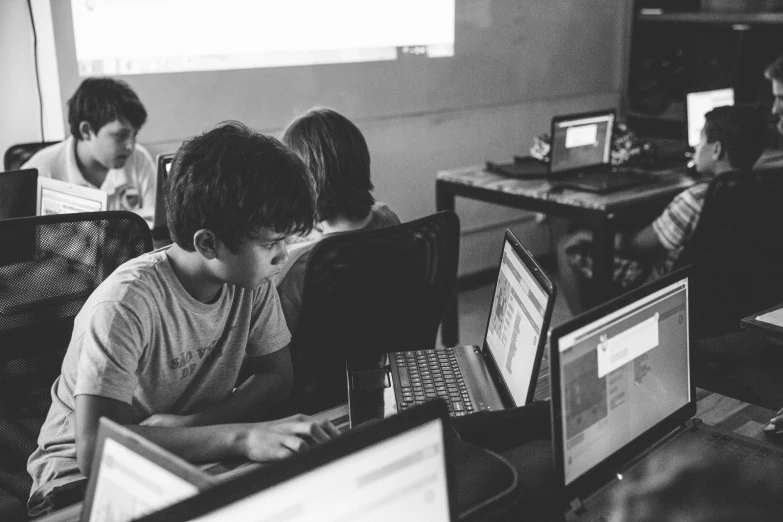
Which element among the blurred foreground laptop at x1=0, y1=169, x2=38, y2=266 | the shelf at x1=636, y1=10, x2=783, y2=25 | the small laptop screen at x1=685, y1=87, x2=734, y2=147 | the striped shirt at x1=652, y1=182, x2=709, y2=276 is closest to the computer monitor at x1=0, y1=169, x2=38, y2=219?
the blurred foreground laptop at x1=0, y1=169, x2=38, y2=266

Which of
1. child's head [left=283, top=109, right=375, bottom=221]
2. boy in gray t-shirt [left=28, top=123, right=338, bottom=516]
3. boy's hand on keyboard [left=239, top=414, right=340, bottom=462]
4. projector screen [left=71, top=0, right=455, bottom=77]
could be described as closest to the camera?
boy's hand on keyboard [left=239, top=414, right=340, bottom=462]

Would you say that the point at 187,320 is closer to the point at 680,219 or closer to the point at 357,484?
the point at 357,484

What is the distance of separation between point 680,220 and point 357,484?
95.9 inches

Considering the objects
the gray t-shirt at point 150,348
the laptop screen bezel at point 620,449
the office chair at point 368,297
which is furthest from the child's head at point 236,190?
the laptop screen bezel at point 620,449

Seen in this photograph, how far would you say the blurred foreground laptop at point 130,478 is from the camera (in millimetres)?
773

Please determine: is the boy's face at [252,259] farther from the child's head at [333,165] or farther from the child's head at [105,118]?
the child's head at [105,118]

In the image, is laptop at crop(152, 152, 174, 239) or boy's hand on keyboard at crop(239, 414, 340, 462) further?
laptop at crop(152, 152, 174, 239)

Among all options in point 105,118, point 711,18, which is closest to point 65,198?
point 105,118

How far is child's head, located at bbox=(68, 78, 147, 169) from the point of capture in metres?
2.84

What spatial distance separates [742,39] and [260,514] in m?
4.49

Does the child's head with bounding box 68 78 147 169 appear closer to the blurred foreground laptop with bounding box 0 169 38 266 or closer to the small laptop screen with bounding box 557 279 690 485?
the blurred foreground laptop with bounding box 0 169 38 266

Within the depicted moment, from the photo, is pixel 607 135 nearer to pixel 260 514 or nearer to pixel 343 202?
pixel 343 202

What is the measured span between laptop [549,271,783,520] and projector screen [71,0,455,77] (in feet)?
8.50

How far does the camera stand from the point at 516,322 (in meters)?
1.51
